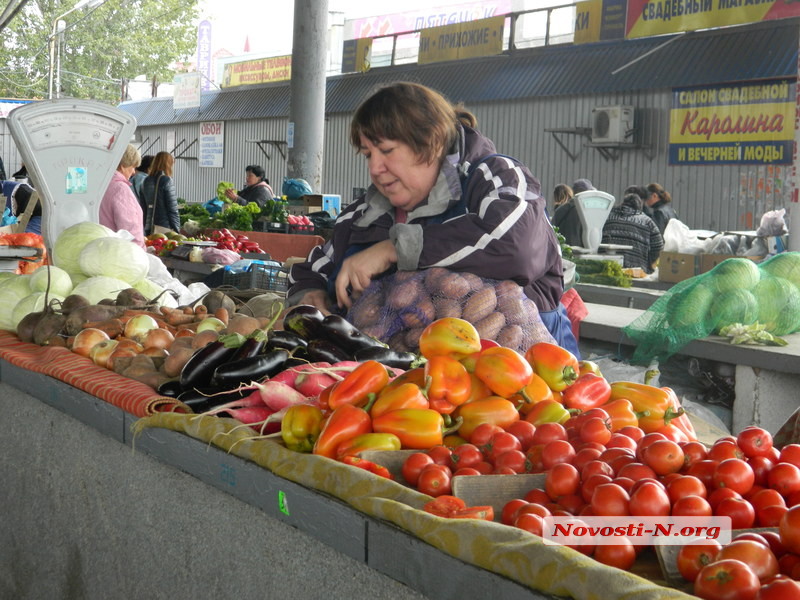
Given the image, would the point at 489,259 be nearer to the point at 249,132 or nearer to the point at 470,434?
the point at 470,434

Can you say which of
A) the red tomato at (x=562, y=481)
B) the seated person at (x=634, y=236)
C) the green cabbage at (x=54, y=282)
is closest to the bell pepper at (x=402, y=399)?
the red tomato at (x=562, y=481)

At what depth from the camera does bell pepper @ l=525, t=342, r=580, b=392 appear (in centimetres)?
227

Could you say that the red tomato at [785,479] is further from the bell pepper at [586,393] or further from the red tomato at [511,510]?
the bell pepper at [586,393]

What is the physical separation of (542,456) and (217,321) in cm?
189

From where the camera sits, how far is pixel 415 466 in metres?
1.91

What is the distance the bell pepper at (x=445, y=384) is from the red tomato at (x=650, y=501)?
664 millimetres

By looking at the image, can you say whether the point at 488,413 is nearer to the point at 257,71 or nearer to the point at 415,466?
the point at 415,466

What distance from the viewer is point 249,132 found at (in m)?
25.2

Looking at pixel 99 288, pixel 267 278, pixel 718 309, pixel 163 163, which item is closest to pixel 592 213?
pixel 163 163

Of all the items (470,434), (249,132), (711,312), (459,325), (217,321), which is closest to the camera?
(470,434)

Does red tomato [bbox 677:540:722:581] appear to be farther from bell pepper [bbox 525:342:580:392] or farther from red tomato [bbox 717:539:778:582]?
bell pepper [bbox 525:342:580:392]

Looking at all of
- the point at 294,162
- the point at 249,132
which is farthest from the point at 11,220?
the point at 249,132

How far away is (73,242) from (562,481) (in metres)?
3.85

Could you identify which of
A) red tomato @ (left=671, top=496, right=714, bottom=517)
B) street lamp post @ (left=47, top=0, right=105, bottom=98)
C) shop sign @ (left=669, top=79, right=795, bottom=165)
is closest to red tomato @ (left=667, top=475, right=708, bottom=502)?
red tomato @ (left=671, top=496, right=714, bottom=517)
